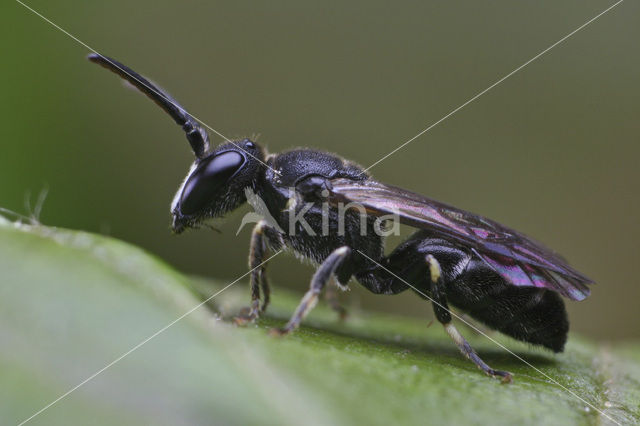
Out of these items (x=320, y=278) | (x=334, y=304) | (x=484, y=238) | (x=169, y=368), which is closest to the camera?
(x=169, y=368)

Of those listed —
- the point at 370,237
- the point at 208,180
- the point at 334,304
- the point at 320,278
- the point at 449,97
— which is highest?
the point at 449,97

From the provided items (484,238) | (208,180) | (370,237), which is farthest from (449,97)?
(208,180)

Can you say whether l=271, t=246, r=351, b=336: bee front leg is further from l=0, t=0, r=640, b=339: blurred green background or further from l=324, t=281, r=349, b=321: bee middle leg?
l=0, t=0, r=640, b=339: blurred green background

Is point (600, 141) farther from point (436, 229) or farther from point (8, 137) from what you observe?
point (8, 137)

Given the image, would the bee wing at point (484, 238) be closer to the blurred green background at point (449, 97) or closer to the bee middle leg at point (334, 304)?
the bee middle leg at point (334, 304)

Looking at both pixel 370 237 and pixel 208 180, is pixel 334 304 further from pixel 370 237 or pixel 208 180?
pixel 208 180

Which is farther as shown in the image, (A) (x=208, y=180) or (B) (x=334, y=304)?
(B) (x=334, y=304)

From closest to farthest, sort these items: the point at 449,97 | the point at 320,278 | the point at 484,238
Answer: the point at 320,278 < the point at 484,238 < the point at 449,97

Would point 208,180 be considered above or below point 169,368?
below
